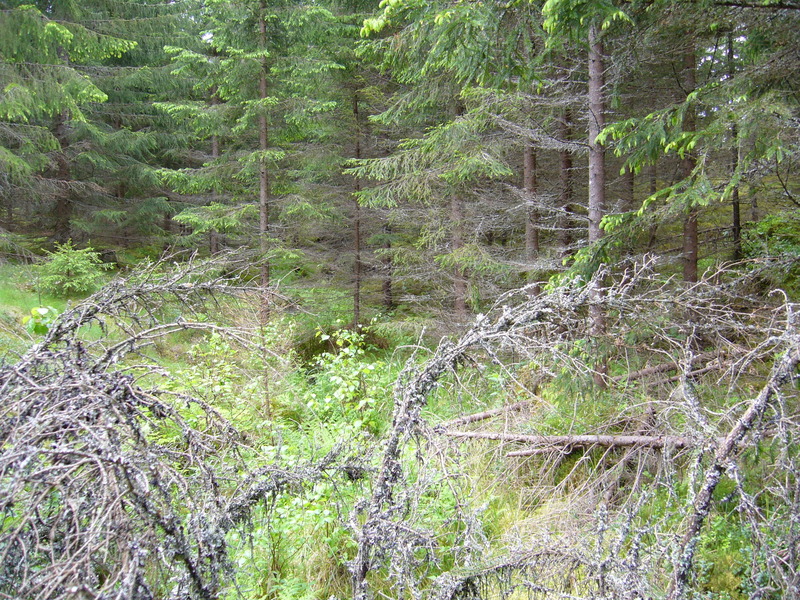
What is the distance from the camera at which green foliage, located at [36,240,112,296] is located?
10992 millimetres

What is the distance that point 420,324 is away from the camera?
9477 millimetres

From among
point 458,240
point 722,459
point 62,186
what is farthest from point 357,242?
point 722,459

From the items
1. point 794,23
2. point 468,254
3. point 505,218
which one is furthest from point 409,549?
point 505,218

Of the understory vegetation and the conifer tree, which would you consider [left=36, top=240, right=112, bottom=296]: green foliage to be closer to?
the conifer tree

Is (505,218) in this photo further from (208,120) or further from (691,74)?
(208,120)

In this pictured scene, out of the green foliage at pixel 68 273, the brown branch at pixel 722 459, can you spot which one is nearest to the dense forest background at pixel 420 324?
the brown branch at pixel 722 459

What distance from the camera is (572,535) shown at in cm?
327

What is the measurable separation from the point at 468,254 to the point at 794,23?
512cm

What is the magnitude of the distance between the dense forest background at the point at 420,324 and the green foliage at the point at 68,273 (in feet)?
0.38

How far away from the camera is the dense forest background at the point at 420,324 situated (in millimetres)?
1925

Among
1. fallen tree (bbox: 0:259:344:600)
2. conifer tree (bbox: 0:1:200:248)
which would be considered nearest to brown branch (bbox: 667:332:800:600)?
fallen tree (bbox: 0:259:344:600)

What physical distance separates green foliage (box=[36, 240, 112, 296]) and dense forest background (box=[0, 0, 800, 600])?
12 cm

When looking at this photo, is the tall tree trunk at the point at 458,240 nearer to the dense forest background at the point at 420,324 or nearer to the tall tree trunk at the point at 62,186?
the dense forest background at the point at 420,324

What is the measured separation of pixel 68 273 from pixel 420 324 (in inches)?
346
